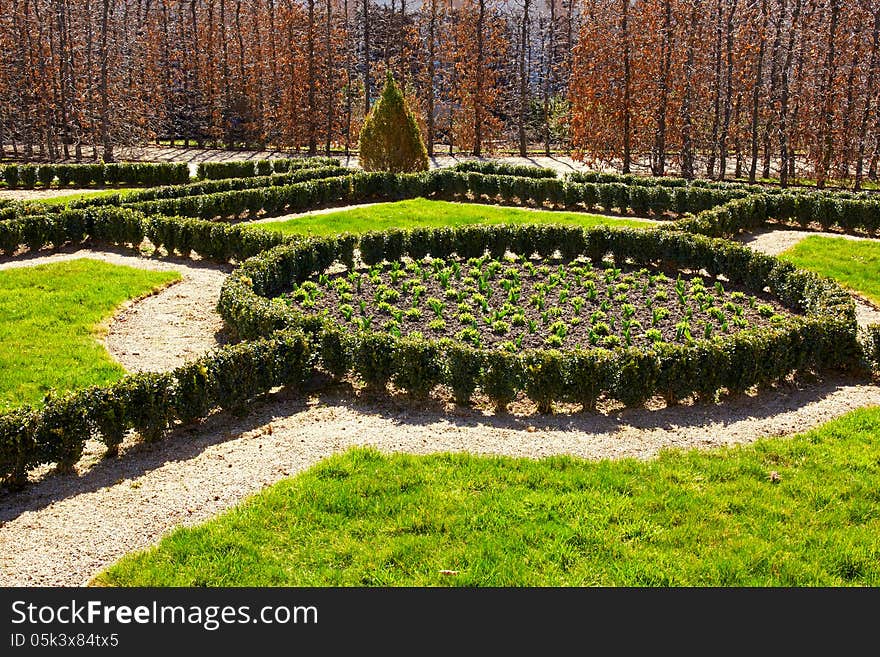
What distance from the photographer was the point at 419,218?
19984 mm

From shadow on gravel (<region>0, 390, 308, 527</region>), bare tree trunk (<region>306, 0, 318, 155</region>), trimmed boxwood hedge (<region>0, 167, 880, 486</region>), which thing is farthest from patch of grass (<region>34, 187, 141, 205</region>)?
shadow on gravel (<region>0, 390, 308, 527</region>)

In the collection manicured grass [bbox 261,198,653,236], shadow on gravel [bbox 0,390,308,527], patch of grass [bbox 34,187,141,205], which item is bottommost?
shadow on gravel [bbox 0,390,308,527]

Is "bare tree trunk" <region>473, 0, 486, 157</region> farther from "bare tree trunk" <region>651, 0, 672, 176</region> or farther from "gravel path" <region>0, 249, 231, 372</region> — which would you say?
"gravel path" <region>0, 249, 231, 372</region>

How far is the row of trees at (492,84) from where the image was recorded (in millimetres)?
28781

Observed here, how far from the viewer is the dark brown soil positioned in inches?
439

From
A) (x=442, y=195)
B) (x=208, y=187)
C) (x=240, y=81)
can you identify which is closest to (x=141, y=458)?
(x=208, y=187)

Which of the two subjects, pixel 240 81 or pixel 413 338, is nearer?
pixel 413 338

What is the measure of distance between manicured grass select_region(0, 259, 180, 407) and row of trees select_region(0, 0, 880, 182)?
2050 cm

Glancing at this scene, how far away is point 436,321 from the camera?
11359 millimetres

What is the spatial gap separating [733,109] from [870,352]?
28.0 metres

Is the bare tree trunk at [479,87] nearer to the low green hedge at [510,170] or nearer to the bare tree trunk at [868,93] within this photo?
the low green hedge at [510,170]

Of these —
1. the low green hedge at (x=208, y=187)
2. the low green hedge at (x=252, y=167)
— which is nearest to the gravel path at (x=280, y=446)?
the low green hedge at (x=208, y=187)

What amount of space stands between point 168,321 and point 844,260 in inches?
544

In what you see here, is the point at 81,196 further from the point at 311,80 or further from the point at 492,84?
the point at 492,84
